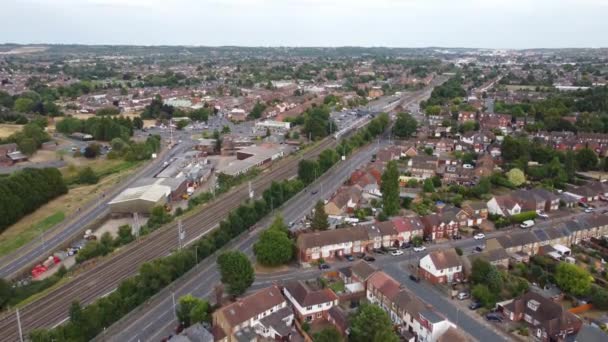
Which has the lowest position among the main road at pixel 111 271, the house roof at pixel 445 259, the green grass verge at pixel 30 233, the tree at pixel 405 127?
the green grass verge at pixel 30 233

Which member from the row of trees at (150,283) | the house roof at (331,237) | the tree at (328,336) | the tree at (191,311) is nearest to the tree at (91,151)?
the row of trees at (150,283)

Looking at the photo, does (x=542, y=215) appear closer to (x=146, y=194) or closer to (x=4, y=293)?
(x=146, y=194)

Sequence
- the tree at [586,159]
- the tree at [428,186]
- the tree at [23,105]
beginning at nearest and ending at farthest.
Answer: the tree at [428,186], the tree at [586,159], the tree at [23,105]

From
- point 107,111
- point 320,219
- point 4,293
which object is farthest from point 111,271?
point 107,111

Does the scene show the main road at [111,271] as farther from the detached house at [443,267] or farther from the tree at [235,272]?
the detached house at [443,267]

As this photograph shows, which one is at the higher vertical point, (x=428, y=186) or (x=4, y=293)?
(x=428, y=186)

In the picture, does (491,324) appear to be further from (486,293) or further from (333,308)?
(333,308)
